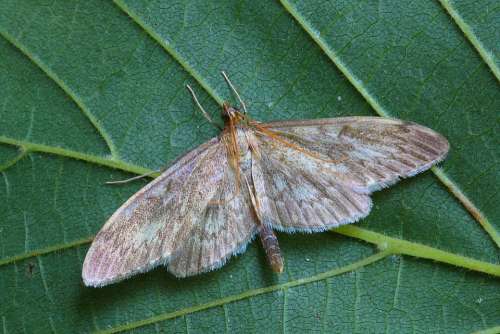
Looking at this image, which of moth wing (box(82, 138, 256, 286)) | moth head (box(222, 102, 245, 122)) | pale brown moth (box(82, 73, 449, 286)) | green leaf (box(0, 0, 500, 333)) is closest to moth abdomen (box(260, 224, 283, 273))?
pale brown moth (box(82, 73, 449, 286))

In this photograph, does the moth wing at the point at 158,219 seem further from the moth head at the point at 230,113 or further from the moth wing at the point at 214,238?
the moth head at the point at 230,113

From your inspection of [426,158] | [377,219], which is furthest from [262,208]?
[426,158]

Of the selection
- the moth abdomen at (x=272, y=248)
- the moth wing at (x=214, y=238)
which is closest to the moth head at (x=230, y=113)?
the moth wing at (x=214, y=238)

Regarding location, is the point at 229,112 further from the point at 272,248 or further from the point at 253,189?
the point at 272,248

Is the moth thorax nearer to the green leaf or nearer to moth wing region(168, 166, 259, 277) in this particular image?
the green leaf

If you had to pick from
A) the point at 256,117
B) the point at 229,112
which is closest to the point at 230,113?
the point at 229,112

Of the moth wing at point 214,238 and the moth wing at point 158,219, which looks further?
the moth wing at point 214,238
